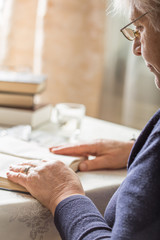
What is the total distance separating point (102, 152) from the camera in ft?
3.30

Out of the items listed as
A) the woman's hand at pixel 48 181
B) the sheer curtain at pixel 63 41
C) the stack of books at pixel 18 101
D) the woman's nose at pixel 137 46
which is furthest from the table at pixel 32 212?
the sheer curtain at pixel 63 41

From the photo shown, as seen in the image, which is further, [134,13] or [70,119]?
[70,119]

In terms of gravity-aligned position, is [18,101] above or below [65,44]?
below

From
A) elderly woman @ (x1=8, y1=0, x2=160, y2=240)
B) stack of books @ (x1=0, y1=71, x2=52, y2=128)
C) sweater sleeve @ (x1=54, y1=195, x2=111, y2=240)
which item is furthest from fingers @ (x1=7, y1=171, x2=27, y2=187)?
stack of books @ (x1=0, y1=71, x2=52, y2=128)

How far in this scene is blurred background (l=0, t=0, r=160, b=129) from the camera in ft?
7.64

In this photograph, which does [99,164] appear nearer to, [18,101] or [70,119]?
[70,119]

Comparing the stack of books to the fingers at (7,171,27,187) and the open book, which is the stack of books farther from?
the fingers at (7,171,27,187)

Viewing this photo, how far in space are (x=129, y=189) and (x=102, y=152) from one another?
0.40 meters

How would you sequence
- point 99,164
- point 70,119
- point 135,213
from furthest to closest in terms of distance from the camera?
point 70,119, point 99,164, point 135,213

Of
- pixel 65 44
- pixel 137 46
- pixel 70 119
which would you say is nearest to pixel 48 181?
pixel 137 46

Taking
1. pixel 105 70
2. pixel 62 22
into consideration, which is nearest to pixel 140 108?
pixel 105 70

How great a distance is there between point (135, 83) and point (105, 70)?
11.0 inches

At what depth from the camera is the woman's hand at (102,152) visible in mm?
957

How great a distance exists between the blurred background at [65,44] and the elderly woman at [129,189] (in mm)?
1550
